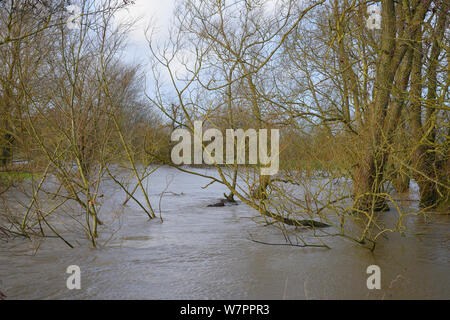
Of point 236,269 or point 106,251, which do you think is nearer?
point 236,269

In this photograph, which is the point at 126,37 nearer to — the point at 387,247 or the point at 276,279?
the point at 276,279

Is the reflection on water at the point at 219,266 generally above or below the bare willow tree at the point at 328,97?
below

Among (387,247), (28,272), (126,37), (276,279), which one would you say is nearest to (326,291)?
(276,279)

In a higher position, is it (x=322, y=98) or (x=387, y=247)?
(x=322, y=98)

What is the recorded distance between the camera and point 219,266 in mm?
6812

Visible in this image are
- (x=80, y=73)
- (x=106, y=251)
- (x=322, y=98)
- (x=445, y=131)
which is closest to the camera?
(x=106, y=251)

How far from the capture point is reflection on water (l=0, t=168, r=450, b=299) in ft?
18.5

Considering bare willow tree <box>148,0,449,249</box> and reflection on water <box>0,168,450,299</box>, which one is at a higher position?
bare willow tree <box>148,0,449,249</box>

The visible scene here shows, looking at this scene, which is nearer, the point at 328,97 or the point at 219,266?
the point at 219,266

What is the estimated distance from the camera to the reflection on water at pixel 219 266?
5645 millimetres
